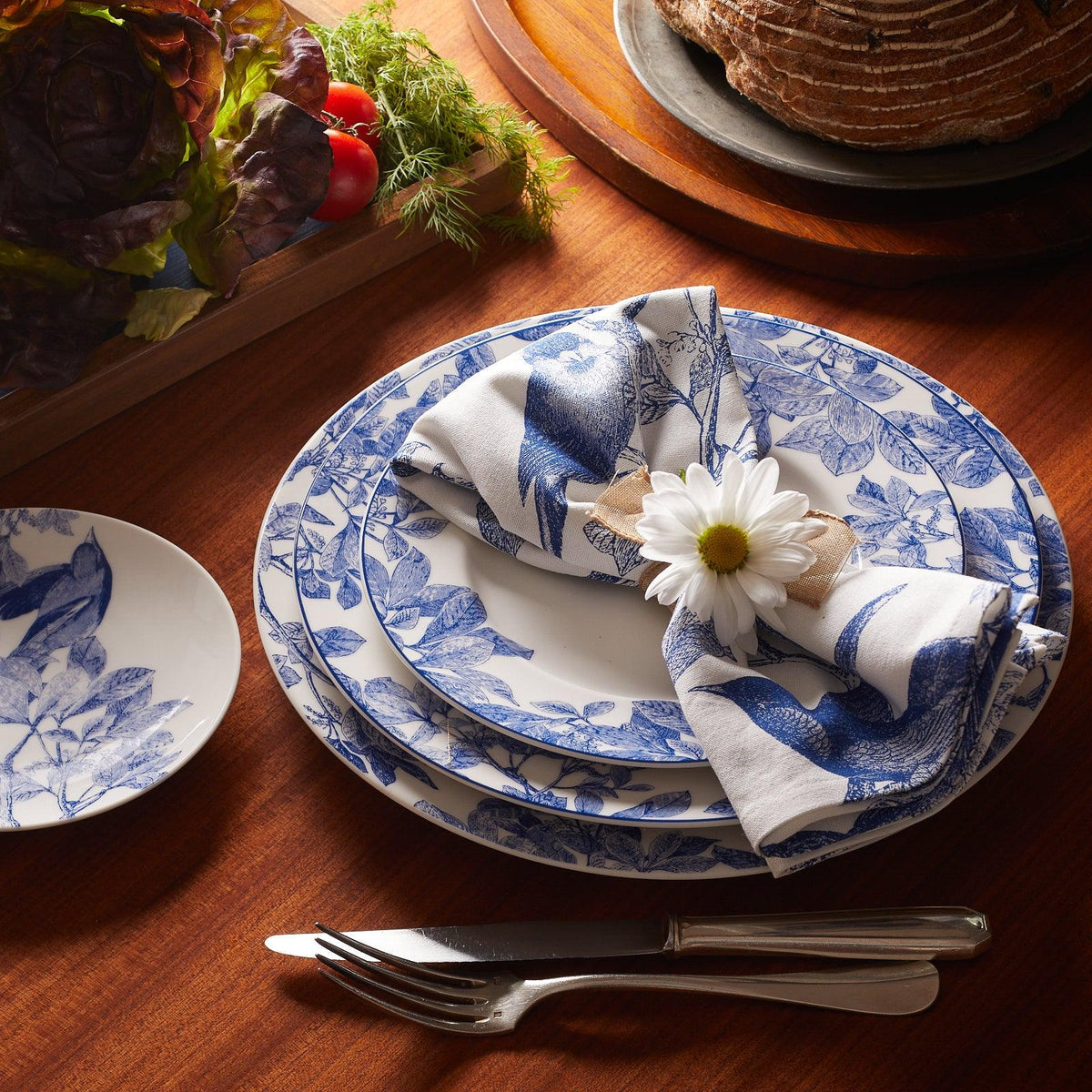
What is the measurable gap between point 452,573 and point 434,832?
17 cm

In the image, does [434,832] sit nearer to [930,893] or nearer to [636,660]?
[636,660]

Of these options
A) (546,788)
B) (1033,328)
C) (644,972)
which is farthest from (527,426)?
(1033,328)

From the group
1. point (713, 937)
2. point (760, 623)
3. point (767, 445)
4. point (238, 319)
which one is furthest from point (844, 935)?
point (238, 319)

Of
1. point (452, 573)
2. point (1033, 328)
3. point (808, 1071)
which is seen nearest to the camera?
point (808, 1071)

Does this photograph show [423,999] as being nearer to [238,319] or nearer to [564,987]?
[564,987]

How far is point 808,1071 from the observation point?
1.95 ft

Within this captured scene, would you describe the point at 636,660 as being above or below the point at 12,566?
above

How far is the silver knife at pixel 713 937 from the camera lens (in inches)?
23.7

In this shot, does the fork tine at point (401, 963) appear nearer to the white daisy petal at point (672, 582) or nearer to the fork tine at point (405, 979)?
the fork tine at point (405, 979)

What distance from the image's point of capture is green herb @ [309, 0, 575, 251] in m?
1.01

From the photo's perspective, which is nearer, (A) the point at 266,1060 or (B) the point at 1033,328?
(A) the point at 266,1060

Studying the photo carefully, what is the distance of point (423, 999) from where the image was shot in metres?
0.58

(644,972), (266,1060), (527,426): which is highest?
(527,426)

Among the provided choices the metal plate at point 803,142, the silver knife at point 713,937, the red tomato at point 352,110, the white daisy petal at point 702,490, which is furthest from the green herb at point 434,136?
the silver knife at point 713,937
